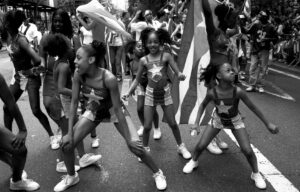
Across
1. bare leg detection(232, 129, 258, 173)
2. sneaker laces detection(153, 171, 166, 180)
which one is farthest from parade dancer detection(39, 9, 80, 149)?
bare leg detection(232, 129, 258, 173)

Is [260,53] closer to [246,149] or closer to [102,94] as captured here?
[246,149]

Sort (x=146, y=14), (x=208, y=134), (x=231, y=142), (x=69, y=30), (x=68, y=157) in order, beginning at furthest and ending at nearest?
(x=146, y=14)
(x=231, y=142)
(x=69, y=30)
(x=208, y=134)
(x=68, y=157)

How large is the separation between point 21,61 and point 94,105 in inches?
60.7

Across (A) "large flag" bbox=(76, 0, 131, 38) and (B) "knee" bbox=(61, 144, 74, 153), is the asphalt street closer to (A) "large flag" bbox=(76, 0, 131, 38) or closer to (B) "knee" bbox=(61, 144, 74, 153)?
(B) "knee" bbox=(61, 144, 74, 153)

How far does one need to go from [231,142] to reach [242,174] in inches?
43.5

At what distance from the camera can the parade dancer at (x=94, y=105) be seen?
3424 millimetres

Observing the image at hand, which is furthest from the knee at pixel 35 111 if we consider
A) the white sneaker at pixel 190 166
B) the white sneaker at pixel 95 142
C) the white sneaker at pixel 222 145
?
the white sneaker at pixel 222 145

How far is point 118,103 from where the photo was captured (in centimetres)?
345

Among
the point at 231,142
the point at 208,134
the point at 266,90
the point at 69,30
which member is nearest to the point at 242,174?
the point at 208,134

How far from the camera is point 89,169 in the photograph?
13.5ft

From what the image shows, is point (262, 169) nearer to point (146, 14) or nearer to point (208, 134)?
point (208, 134)

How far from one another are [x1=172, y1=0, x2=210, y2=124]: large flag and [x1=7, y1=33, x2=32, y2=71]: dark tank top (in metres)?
1.98

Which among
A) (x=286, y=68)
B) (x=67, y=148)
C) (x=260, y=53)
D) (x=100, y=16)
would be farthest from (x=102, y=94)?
(x=286, y=68)

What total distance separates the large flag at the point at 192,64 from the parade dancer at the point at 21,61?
185cm
